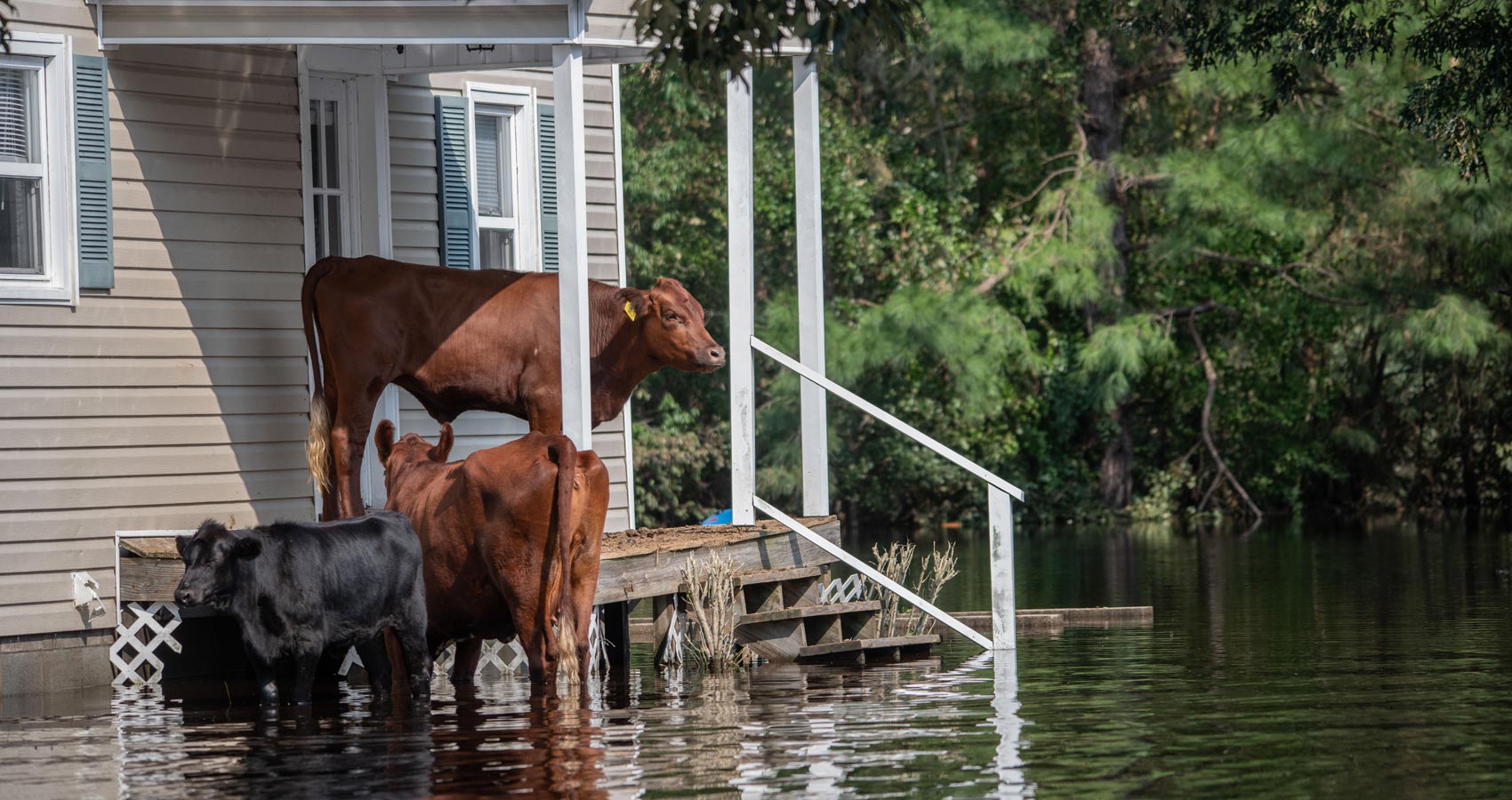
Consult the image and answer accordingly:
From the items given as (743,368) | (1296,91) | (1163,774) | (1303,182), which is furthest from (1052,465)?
(1163,774)

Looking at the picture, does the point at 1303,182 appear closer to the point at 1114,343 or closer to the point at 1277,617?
the point at 1114,343

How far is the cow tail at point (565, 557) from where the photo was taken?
10.6 m

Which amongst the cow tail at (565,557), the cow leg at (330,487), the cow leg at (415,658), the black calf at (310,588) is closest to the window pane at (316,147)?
the cow leg at (330,487)

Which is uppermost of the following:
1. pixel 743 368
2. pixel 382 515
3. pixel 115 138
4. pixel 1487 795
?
pixel 115 138

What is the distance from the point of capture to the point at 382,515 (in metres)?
11.0

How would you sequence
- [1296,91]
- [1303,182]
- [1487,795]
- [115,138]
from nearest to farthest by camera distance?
[1487,795] → [115,138] → [1296,91] → [1303,182]

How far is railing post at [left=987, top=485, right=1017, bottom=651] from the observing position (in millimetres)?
12328

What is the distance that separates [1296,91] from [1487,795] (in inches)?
616

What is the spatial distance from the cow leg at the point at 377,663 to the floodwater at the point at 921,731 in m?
0.25

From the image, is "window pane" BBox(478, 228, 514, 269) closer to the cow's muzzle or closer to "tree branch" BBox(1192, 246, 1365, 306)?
the cow's muzzle

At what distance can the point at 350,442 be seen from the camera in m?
12.2

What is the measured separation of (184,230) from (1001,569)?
547 cm

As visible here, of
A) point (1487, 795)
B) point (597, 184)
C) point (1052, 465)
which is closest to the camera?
point (1487, 795)

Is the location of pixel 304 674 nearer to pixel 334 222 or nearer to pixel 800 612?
pixel 800 612
